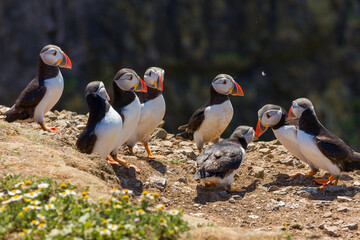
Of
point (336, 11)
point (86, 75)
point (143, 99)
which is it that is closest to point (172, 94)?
point (86, 75)

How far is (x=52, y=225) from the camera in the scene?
4.38 meters

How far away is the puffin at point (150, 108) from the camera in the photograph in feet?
27.0

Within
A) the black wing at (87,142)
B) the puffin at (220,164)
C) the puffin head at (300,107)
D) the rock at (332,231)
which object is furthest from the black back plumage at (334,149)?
the black wing at (87,142)

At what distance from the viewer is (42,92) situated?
855 centimetres

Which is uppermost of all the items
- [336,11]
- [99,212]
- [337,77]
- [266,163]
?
[336,11]

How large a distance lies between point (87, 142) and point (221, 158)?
181 centimetres

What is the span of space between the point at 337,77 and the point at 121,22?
397 inches

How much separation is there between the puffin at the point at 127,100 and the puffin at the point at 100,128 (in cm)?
48

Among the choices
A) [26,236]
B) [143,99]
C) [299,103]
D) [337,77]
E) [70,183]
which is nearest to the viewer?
[26,236]

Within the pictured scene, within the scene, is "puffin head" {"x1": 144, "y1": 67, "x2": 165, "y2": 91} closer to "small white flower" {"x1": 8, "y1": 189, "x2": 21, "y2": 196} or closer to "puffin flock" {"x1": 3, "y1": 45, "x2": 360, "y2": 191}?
"puffin flock" {"x1": 3, "y1": 45, "x2": 360, "y2": 191}

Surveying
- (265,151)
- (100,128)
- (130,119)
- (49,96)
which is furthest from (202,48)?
(100,128)

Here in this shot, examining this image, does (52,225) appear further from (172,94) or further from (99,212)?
(172,94)

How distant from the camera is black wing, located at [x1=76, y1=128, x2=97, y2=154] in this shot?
22.2ft

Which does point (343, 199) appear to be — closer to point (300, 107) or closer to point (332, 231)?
point (332, 231)
